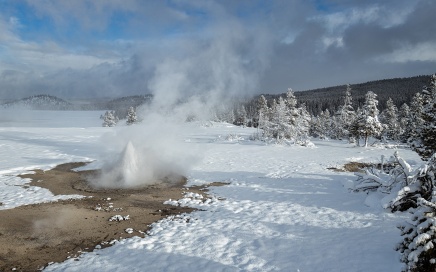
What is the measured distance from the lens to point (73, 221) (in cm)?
1262

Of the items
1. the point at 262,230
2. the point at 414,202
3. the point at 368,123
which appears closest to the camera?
the point at 262,230

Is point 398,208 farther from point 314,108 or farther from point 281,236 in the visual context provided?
point 314,108

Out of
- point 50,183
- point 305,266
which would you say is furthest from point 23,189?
point 305,266

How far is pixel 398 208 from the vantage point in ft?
40.0

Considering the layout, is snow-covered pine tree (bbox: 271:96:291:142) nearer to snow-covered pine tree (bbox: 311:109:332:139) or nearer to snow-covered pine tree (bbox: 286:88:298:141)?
snow-covered pine tree (bbox: 286:88:298:141)

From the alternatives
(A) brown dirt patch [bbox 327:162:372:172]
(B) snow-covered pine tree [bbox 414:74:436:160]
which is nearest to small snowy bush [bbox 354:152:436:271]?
(B) snow-covered pine tree [bbox 414:74:436:160]

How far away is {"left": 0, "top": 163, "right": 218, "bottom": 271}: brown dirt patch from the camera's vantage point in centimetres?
980

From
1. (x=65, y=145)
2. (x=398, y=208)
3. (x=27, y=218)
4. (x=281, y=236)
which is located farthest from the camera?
(x=65, y=145)

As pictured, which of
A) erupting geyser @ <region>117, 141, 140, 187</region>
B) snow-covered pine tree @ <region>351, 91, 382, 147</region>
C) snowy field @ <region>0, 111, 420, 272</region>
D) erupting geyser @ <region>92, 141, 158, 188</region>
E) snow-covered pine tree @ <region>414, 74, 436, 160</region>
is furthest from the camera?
snow-covered pine tree @ <region>351, 91, 382, 147</region>

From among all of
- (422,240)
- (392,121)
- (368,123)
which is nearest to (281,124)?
(368,123)

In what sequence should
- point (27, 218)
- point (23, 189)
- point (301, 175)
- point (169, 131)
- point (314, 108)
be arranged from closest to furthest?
point (27, 218) < point (23, 189) < point (301, 175) < point (169, 131) < point (314, 108)

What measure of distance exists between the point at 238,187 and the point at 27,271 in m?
11.4

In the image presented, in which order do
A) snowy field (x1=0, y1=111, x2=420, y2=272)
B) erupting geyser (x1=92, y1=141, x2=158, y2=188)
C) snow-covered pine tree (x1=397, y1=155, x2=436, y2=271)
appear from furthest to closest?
1. erupting geyser (x1=92, y1=141, x2=158, y2=188)
2. snowy field (x1=0, y1=111, x2=420, y2=272)
3. snow-covered pine tree (x1=397, y1=155, x2=436, y2=271)

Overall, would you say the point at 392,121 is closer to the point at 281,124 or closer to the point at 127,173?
the point at 281,124
